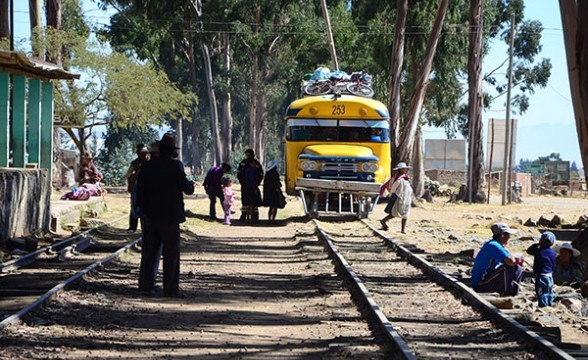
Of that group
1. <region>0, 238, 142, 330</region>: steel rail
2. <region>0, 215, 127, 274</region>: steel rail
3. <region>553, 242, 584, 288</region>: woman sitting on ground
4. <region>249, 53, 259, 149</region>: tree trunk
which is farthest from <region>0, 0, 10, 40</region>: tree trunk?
<region>249, 53, 259, 149</region>: tree trunk

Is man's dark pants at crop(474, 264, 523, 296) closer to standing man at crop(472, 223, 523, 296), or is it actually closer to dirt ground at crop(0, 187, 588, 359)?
standing man at crop(472, 223, 523, 296)

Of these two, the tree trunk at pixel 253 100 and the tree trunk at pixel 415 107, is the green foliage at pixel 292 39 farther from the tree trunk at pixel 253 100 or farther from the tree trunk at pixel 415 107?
the tree trunk at pixel 415 107

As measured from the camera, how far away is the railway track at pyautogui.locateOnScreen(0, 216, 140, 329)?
12.0 metres

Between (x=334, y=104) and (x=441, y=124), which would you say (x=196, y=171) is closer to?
(x=441, y=124)

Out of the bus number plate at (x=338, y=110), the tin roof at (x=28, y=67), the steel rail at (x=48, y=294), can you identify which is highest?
the tin roof at (x=28, y=67)

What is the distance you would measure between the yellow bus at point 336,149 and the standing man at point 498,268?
14327 mm

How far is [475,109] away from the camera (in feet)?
Answer: 149

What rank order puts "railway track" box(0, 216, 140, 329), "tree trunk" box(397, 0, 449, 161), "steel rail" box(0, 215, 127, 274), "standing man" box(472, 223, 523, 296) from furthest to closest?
"tree trunk" box(397, 0, 449, 161)
"steel rail" box(0, 215, 127, 274)
"standing man" box(472, 223, 523, 296)
"railway track" box(0, 216, 140, 329)

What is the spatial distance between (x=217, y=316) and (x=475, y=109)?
115 feet

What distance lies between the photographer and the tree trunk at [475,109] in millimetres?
44756

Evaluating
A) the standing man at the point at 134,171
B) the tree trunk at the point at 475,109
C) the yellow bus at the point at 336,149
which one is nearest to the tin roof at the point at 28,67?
the standing man at the point at 134,171

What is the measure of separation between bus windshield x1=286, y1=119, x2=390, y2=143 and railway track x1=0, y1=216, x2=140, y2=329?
7.14 metres

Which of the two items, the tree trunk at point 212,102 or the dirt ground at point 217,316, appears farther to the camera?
the tree trunk at point 212,102

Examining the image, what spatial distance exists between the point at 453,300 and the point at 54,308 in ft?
16.4
